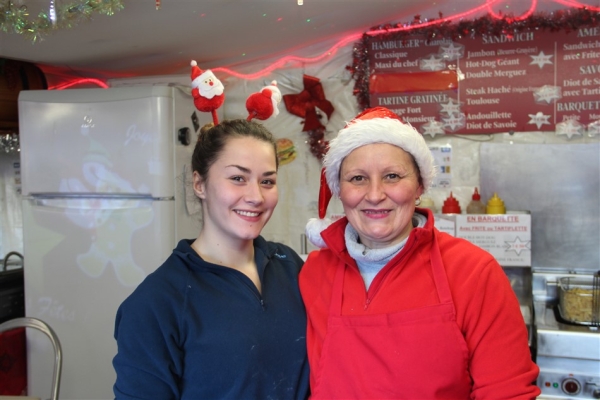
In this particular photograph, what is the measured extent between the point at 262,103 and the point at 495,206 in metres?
1.56

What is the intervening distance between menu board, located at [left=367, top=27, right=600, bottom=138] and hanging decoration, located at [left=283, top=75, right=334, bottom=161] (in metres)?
0.27

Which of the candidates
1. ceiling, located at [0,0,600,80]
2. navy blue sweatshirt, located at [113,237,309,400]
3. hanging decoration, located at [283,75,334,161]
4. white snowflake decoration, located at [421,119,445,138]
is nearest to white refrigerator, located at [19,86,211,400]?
ceiling, located at [0,0,600,80]

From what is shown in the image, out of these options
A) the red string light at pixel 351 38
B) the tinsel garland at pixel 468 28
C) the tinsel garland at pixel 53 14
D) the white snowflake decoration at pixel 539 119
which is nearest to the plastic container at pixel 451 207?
the white snowflake decoration at pixel 539 119

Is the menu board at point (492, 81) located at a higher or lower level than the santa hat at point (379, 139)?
higher

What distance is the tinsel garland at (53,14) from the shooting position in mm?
1939

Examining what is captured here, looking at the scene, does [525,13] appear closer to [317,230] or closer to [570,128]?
[570,128]

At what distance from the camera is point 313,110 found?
10.0 feet

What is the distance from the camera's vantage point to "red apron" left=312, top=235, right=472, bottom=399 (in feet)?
4.07

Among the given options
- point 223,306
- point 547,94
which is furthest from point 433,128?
point 223,306

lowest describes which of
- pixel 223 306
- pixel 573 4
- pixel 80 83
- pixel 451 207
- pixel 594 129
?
pixel 223 306

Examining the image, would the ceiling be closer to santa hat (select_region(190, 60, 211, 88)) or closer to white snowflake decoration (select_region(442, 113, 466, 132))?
white snowflake decoration (select_region(442, 113, 466, 132))

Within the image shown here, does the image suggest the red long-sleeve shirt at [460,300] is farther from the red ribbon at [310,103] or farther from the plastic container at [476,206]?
the red ribbon at [310,103]

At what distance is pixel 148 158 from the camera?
264 cm

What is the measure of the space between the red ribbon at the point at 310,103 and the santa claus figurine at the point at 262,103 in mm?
1401
